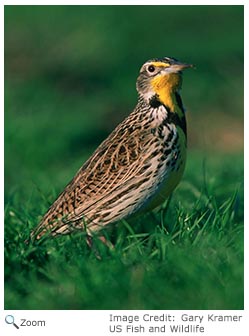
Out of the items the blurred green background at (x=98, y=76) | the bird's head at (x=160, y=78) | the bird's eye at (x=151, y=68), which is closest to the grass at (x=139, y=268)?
the bird's head at (x=160, y=78)

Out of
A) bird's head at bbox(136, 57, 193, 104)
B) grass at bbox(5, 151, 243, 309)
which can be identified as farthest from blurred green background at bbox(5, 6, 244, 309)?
grass at bbox(5, 151, 243, 309)

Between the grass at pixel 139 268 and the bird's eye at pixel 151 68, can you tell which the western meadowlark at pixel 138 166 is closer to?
the bird's eye at pixel 151 68

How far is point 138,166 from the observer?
4547 millimetres

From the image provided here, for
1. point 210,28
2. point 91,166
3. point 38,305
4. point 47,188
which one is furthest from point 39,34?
point 38,305

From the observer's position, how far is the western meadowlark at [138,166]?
14.8ft

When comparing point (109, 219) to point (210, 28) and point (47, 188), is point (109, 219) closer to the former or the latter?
point (47, 188)

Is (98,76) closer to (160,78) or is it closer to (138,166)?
(160,78)

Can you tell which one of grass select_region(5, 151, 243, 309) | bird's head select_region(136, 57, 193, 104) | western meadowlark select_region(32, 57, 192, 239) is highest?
bird's head select_region(136, 57, 193, 104)

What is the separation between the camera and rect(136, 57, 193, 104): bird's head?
182 inches

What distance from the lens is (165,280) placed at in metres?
4.03

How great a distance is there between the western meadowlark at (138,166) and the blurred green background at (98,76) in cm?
208

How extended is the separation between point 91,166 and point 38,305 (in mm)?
1033

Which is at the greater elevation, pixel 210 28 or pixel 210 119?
pixel 210 28

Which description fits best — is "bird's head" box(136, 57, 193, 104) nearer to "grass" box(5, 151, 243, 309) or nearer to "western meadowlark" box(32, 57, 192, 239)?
"western meadowlark" box(32, 57, 192, 239)
